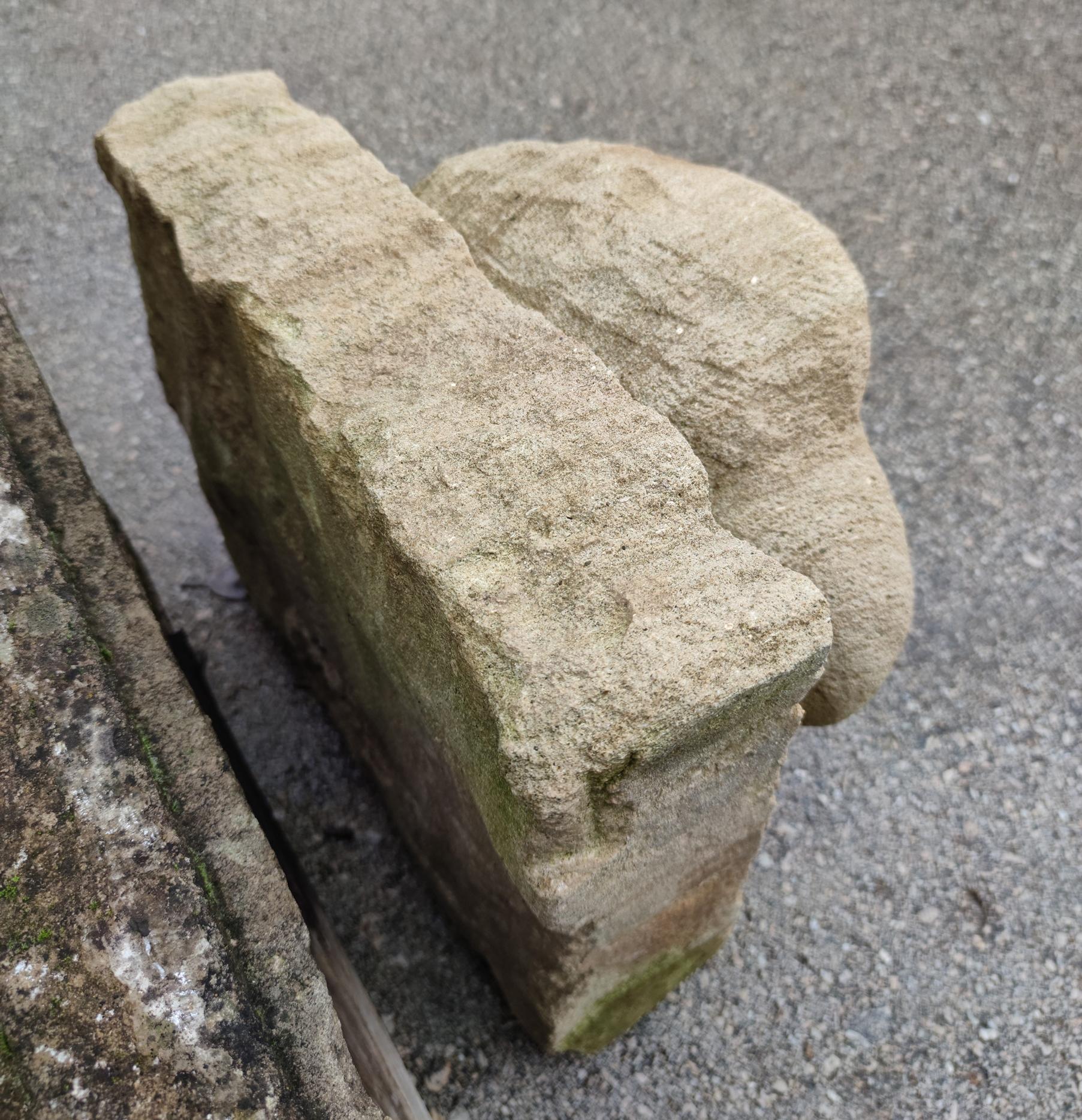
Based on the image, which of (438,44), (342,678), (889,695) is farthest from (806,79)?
(342,678)

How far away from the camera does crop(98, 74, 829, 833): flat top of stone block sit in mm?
1202

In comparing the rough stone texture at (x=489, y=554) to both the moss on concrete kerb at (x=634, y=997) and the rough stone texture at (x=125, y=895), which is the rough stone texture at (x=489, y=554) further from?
the rough stone texture at (x=125, y=895)

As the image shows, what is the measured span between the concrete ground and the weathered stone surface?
0.35ft

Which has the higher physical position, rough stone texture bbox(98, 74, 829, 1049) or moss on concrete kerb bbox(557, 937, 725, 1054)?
rough stone texture bbox(98, 74, 829, 1049)

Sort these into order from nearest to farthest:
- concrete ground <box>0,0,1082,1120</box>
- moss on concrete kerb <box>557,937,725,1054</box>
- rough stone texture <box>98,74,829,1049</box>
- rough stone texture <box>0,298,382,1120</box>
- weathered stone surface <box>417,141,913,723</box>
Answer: rough stone texture <box>0,298,382,1120</box> < rough stone texture <box>98,74,829,1049</box> < weathered stone surface <box>417,141,913,723</box> < moss on concrete kerb <box>557,937,725,1054</box> < concrete ground <box>0,0,1082,1120</box>

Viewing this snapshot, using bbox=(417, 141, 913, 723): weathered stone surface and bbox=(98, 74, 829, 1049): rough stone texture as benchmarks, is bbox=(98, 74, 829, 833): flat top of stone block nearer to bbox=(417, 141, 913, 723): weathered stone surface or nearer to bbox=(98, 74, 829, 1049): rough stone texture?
bbox=(98, 74, 829, 1049): rough stone texture

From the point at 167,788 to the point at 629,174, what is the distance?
1318 millimetres

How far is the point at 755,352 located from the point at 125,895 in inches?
47.5

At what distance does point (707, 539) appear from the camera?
133 centimetres

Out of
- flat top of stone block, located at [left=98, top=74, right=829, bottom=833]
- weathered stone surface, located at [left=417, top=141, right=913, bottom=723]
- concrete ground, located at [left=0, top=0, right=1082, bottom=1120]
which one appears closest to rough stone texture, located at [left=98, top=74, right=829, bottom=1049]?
flat top of stone block, located at [left=98, top=74, right=829, bottom=833]

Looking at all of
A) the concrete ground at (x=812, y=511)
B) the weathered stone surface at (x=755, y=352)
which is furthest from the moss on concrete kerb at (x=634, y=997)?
the weathered stone surface at (x=755, y=352)

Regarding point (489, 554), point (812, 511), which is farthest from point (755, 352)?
point (489, 554)

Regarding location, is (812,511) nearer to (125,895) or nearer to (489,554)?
(489,554)

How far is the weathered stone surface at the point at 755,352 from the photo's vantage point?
1637 mm
